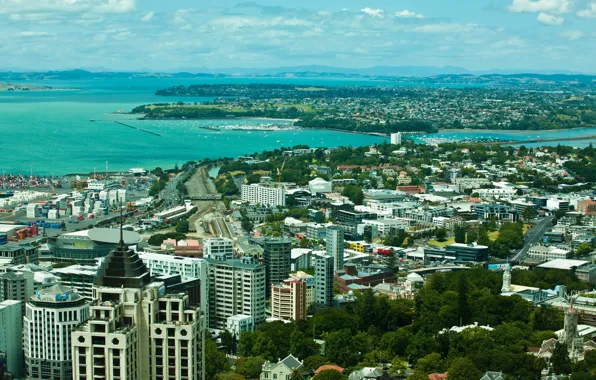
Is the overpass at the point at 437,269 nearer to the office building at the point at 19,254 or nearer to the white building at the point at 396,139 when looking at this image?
the office building at the point at 19,254

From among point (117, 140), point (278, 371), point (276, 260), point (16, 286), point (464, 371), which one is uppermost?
point (16, 286)

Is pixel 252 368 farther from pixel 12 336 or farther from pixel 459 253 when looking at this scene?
pixel 459 253

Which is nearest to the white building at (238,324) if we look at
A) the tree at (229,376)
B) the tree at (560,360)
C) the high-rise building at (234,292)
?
the high-rise building at (234,292)

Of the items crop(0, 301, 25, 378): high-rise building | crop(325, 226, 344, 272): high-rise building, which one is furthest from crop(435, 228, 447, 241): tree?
crop(0, 301, 25, 378): high-rise building

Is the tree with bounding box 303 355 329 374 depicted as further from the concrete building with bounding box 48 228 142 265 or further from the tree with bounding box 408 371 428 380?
the concrete building with bounding box 48 228 142 265

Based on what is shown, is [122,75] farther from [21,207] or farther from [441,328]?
[441,328]

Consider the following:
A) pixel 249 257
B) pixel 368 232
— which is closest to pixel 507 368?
pixel 249 257

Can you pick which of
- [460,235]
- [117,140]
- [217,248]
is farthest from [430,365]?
[117,140]
